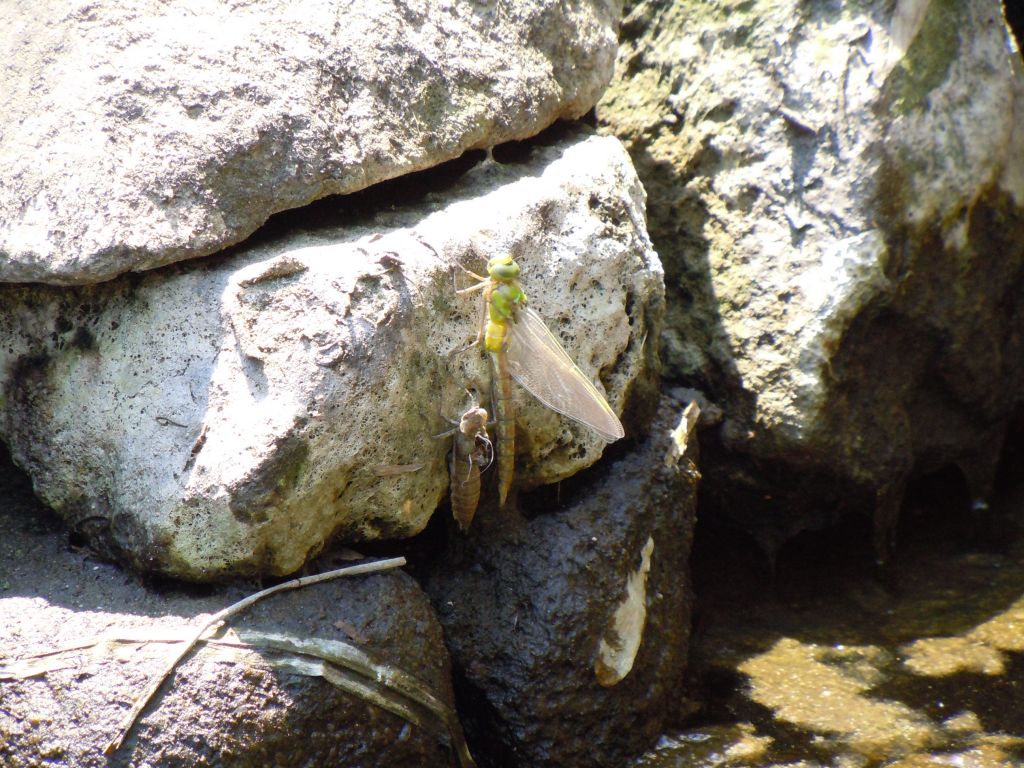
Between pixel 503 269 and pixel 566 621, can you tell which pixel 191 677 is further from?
pixel 503 269

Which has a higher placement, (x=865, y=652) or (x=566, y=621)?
(x=566, y=621)

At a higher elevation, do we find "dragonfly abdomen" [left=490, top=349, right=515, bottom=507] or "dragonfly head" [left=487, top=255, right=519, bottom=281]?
"dragonfly head" [left=487, top=255, right=519, bottom=281]

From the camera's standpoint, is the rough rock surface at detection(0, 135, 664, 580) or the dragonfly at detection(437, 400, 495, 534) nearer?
the rough rock surface at detection(0, 135, 664, 580)

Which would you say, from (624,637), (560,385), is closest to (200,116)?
(560,385)

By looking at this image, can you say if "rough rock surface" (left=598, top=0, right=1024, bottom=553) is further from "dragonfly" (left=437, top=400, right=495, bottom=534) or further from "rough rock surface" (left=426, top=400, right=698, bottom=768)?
"dragonfly" (left=437, top=400, right=495, bottom=534)

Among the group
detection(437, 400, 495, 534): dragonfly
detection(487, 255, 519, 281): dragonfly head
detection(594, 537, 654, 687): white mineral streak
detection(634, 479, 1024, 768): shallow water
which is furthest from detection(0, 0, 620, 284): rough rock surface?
detection(634, 479, 1024, 768): shallow water

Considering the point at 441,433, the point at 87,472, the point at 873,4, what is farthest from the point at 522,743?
the point at 873,4
